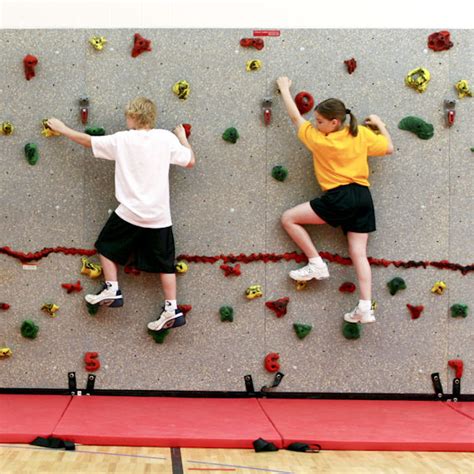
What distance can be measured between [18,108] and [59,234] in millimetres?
789

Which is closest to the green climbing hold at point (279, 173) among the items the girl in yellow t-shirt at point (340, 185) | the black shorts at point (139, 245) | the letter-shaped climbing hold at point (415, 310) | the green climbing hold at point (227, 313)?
the girl in yellow t-shirt at point (340, 185)

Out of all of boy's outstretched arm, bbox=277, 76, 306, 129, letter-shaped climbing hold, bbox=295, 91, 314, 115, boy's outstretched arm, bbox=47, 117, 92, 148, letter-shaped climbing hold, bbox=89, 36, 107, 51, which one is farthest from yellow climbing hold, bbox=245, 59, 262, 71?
boy's outstretched arm, bbox=47, 117, 92, 148

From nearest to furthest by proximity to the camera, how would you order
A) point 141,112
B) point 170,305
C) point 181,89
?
point 141,112 < point 170,305 < point 181,89

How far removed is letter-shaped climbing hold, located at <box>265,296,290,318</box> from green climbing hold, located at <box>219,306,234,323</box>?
0.22 meters

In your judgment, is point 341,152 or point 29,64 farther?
point 29,64

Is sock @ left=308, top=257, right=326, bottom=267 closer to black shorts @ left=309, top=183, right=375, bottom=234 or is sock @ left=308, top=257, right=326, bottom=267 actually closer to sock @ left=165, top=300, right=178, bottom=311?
black shorts @ left=309, top=183, right=375, bottom=234

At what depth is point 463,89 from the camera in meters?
4.49

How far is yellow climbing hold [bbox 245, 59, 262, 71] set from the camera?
14.7 feet

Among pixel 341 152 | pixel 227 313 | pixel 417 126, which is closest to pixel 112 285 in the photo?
pixel 227 313

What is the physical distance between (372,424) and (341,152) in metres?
1.50

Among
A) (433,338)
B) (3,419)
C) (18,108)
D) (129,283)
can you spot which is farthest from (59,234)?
(433,338)

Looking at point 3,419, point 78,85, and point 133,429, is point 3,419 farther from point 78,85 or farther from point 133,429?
point 78,85

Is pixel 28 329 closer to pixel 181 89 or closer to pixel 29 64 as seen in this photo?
pixel 29 64

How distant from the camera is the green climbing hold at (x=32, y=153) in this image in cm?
443
